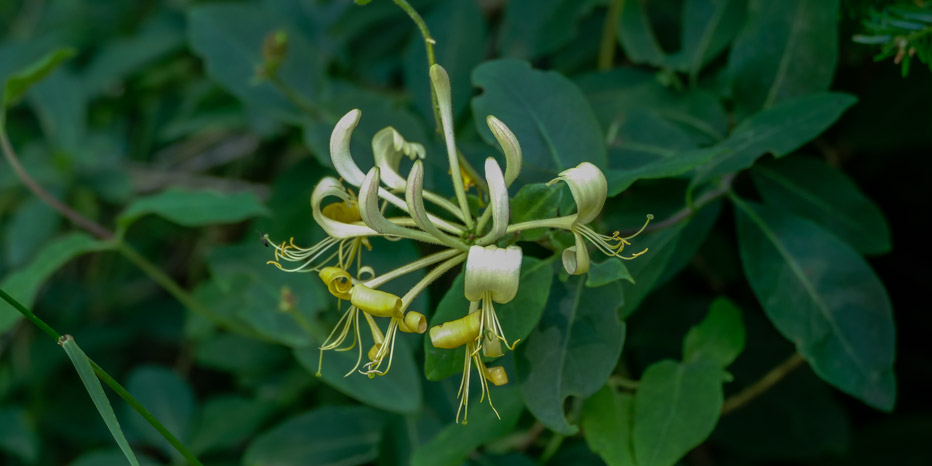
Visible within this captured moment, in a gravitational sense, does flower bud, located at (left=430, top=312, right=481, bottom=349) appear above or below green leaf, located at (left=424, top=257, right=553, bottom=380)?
above

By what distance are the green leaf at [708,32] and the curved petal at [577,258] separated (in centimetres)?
41

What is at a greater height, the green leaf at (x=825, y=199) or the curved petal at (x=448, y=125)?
the curved petal at (x=448, y=125)

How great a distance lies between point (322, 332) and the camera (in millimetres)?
867

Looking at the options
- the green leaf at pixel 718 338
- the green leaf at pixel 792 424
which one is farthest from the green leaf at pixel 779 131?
the green leaf at pixel 792 424

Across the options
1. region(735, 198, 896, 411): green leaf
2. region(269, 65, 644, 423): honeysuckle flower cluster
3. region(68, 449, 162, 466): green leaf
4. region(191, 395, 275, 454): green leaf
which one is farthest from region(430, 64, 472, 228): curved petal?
region(68, 449, 162, 466): green leaf

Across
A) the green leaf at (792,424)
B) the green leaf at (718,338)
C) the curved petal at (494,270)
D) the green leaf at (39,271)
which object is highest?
the curved petal at (494,270)

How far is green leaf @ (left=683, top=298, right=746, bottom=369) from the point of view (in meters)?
0.69

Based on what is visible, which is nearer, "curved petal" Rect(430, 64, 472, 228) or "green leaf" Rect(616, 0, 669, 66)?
"curved petal" Rect(430, 64, 472, 228)

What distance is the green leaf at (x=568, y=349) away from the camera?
59 cm

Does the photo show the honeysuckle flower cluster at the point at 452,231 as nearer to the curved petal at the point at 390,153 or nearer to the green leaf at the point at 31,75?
the curved petal at the point at 390,153

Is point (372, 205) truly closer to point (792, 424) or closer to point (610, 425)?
point (610, 425)

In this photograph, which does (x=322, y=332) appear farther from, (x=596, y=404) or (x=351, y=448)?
(x=596, y=404)

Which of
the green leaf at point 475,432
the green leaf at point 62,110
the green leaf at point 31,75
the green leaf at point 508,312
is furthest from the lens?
the green leaf at point 62,110

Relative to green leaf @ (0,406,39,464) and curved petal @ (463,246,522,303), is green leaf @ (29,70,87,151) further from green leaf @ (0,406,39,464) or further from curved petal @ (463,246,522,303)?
curved petal @ (463,246,522,303)
